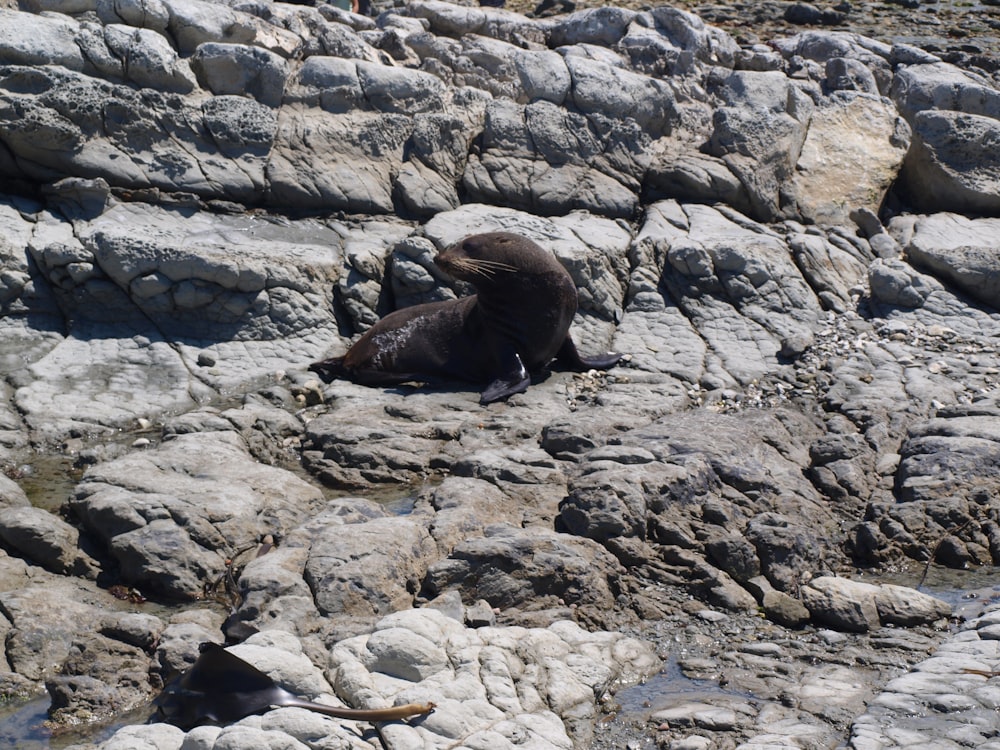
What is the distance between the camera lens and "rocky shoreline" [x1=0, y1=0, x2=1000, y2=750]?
524cm

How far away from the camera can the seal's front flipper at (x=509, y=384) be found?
29.7ft

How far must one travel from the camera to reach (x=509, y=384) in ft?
30.5

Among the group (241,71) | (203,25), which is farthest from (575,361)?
(203,25)

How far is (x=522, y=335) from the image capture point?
9656mm

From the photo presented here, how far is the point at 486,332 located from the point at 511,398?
0.84m

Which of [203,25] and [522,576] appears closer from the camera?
[522,576]

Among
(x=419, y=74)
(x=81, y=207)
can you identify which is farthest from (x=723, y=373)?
(x=81, y=207)

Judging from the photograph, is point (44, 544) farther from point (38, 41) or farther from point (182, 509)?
point (38, 41)

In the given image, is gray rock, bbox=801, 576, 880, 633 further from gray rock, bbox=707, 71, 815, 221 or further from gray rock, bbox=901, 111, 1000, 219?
gray rock, bbox=901, 111, 1000, 219

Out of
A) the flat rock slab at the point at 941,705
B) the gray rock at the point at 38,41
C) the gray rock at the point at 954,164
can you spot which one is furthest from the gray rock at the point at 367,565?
the gray rock at the point at 954,164

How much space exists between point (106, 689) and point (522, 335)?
17.2 feet

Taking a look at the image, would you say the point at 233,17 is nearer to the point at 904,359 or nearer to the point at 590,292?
the point at 590,292

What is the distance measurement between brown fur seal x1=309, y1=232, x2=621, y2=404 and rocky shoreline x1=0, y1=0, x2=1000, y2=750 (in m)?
0.35

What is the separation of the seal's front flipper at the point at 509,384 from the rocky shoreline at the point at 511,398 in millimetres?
85
